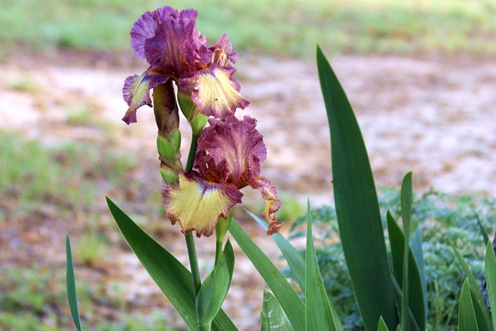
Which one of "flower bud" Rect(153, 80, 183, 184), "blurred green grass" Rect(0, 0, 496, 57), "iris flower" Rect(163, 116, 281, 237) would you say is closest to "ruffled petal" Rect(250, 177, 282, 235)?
"iris flower" Rect(163, 116, 281, 237)

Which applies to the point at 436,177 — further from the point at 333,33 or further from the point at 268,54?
the point at 333,33

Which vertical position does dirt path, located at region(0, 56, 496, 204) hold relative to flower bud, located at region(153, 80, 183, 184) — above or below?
above

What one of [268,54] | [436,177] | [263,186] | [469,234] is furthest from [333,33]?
[263,186]

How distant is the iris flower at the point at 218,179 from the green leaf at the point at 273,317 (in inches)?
6.0

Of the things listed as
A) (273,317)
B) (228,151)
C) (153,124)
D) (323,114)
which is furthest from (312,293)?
(323,114)

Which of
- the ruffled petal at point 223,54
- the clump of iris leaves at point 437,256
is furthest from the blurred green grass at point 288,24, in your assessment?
the ruffled petal at point 223,54

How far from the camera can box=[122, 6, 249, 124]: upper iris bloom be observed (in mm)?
894

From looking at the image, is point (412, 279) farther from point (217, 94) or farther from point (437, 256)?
point (217, 94)

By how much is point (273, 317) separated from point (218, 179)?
0.85 feet

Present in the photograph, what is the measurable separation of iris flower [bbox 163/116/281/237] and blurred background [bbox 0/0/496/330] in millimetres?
973

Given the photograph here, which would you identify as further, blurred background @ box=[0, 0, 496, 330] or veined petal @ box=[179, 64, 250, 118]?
blurred background @ box=[0, 0, 496, 330]

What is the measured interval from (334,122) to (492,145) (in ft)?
13.9

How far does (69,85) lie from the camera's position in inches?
225

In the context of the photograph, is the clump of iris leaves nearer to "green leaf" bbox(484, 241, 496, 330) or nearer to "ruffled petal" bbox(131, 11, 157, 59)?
"green leaf" bbox(484, 241, 496, 330)
